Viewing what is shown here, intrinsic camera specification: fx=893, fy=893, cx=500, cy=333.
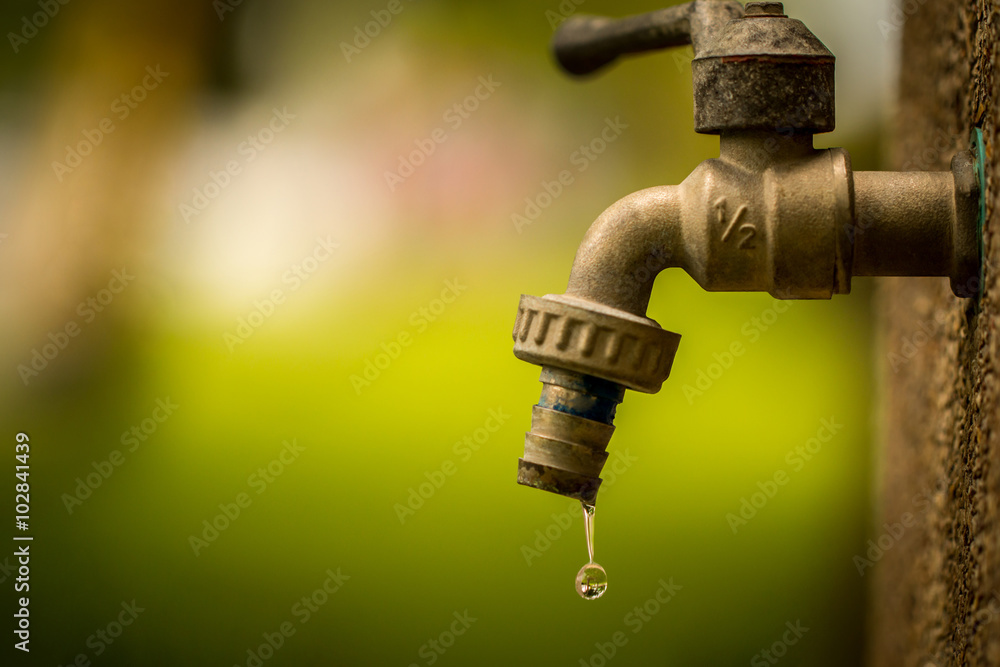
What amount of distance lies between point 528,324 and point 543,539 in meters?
0.69

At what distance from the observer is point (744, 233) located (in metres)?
0.57

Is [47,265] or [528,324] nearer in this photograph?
[528,324]

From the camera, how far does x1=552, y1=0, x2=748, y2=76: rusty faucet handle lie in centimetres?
62

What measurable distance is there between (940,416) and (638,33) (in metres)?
0.44

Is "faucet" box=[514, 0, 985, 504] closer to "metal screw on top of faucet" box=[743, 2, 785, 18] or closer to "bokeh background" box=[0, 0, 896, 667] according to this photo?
"metal screw on top of faucet" box=[743, 2, 785, 18]

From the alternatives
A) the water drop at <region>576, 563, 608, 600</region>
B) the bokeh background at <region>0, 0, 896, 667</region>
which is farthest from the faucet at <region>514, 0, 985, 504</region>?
the bokeh background at <region>0, 0, 896, 667</region>

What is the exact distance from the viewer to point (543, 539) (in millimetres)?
1210

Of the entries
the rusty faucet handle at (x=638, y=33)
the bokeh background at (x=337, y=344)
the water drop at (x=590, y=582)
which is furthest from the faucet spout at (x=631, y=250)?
the bokeh background at (x=337, y=344)

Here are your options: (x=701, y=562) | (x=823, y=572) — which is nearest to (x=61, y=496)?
(x=701, y=562)

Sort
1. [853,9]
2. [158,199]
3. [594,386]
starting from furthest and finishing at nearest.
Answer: [158,199], [853,9], [594,386]

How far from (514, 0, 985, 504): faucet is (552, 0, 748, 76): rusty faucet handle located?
0.10 ft

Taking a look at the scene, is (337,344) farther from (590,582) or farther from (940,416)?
(940,416)

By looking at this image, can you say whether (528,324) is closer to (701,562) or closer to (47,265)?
(701,562)

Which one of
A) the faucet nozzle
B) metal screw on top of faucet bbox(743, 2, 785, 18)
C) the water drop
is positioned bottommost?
the water drop
